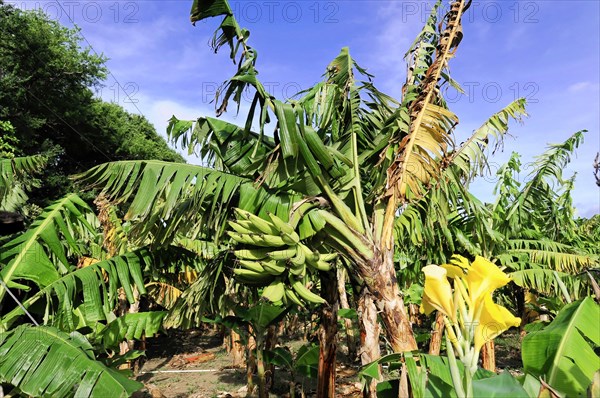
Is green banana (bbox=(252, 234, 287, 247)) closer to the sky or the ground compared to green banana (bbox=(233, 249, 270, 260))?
closer to the sky

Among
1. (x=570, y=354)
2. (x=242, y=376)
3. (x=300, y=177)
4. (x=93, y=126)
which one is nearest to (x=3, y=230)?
(x=300, y=177)

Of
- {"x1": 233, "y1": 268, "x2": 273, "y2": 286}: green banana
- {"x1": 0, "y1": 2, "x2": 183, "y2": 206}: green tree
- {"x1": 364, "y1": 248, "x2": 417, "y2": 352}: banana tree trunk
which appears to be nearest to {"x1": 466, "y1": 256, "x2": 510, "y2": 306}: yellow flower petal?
{"x1": 233, "y1": 268, "x2": 273, "y2": 286}: green banana

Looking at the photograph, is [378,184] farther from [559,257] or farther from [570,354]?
[559,257]

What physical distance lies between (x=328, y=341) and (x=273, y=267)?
185 cm

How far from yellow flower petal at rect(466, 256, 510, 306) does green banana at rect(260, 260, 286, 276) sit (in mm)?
1693

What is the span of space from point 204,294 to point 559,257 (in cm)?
650

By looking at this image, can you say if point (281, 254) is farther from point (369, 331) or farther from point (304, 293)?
point (369, 331)

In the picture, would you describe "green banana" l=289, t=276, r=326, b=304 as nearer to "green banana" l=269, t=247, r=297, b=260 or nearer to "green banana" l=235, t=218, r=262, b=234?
"green banana" l=269, t=247, r=297, b=260

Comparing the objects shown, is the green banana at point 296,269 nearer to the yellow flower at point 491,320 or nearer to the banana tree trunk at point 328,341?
the banana tree trunk at point 328,341

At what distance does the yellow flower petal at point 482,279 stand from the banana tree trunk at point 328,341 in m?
3.01

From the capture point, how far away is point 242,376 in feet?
31.1

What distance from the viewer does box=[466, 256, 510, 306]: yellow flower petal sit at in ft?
4.90

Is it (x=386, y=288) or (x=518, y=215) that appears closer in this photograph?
(x=386, y=288)

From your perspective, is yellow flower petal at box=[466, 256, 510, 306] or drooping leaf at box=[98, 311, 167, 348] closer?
yellow flower petal at box=[466, 256, 510, 306]
